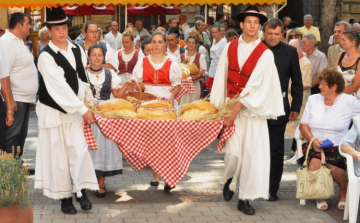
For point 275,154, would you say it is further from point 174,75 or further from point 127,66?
point 127,66

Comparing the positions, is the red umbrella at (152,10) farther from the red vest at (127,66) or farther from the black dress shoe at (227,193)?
the black dress shoe at (227,193)

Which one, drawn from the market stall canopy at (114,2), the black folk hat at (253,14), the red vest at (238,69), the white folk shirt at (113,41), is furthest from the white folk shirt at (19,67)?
the white folk shirt at (113,41)

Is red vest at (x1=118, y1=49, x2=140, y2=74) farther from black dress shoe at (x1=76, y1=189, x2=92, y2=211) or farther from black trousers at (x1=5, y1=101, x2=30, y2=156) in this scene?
black dress shoe at (x1=76, y1=189, x2=92, y2=211)

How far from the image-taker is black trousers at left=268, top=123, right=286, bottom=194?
6.96 m

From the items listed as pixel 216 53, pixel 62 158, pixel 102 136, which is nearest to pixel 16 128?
pixel 102 136

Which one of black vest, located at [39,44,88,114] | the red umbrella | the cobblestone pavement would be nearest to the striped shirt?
the cobblestone pavement

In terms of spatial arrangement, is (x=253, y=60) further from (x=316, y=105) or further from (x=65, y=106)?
(x=65, y=106)

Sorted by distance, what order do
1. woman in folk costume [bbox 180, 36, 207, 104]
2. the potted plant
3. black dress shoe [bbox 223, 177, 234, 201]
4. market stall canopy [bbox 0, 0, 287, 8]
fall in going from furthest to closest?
market stall canopy [bbox 0, 0, 287, 8], woman in folk costume [bbox 180, 36, 207, 104], black dress shoe [bbox 223, 177, 234, 201], the potted plant

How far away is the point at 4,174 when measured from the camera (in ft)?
15.6

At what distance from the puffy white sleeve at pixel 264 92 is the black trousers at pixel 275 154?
747 millimetres

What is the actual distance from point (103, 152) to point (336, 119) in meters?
2.64

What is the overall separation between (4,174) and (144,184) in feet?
10.0

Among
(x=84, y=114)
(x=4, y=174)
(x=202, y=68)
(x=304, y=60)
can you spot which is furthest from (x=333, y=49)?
(x=4, y=174)

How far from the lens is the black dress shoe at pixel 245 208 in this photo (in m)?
6.34
